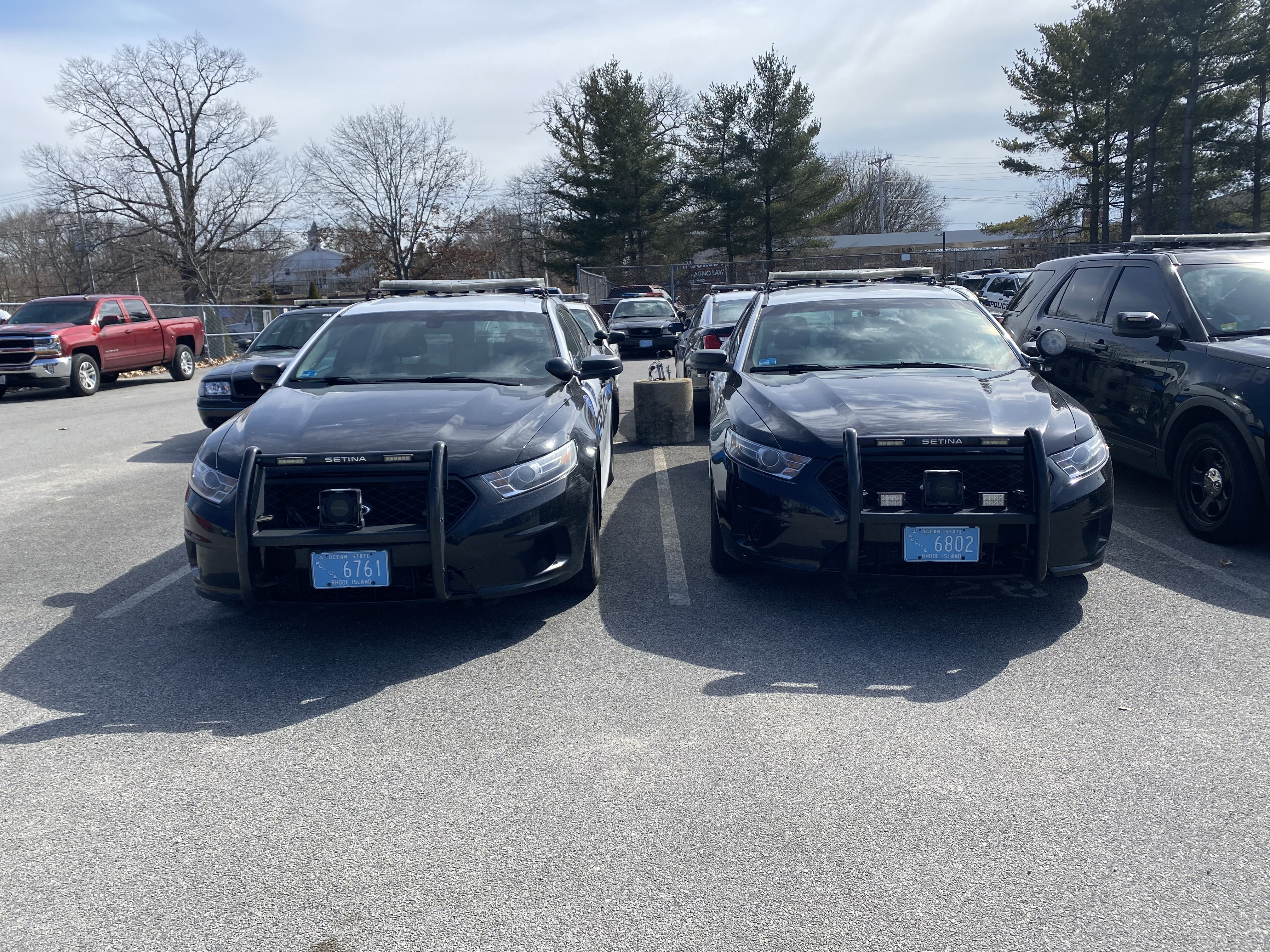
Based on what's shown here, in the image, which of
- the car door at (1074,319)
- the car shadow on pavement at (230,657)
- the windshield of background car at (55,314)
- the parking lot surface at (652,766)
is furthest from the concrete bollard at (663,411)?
the windshield of background car at (55,314)

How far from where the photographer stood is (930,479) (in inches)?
177

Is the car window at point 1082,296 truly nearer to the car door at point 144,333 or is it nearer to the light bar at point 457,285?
the light bar at point 457,285

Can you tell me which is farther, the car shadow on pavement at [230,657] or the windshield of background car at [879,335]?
the windshield of background car at [879,335]

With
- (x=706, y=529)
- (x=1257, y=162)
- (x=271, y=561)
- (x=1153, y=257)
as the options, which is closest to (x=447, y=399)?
(x=271, y=561)

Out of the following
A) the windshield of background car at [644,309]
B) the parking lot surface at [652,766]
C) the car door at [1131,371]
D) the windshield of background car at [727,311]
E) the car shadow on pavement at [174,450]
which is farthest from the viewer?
the windshield of background car at [644,309]

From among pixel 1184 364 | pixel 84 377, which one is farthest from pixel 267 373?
pixel 84 377

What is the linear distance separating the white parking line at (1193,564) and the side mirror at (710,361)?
2557 millimetres

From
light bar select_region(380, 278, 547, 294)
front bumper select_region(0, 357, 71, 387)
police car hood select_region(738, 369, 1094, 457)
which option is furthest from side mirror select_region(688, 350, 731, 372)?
front bumper select_region(0, 357, 71, 387)

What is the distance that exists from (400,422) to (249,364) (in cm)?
651

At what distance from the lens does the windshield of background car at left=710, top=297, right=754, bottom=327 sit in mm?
12289

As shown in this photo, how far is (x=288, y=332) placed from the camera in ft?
39.7

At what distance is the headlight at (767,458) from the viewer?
4746 millimetres

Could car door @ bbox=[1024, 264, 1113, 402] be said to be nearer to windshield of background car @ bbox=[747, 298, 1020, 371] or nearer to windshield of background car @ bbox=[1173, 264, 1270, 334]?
windshield of background car @ bbox=[1173, 264, 1270, 334]

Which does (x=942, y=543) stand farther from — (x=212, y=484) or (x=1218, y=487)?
(x=212, y=484)
